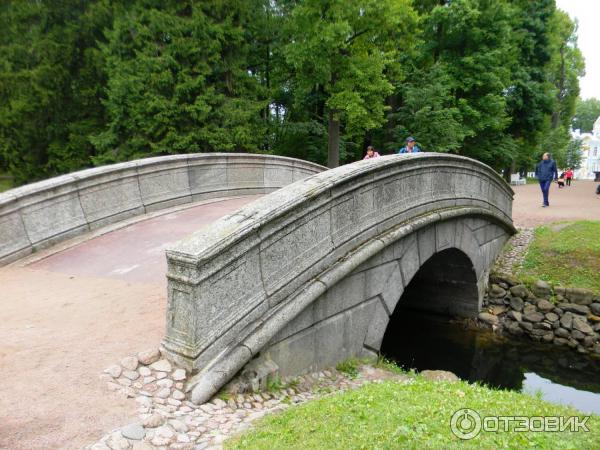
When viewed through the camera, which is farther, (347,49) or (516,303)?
(347,49)

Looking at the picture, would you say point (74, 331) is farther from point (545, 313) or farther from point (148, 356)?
point (545, 313)

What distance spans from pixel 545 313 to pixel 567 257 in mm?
1497

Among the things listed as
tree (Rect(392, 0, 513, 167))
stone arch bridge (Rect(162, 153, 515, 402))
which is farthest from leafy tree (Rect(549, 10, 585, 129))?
stone arch bridge (Rect(162, 153, 515, 402))

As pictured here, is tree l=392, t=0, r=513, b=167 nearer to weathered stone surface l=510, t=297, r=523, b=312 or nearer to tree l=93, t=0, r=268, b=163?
tree l=93, t=0, r=268, b=163

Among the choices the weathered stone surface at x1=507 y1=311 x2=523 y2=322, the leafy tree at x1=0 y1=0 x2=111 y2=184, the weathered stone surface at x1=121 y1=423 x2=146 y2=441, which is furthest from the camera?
the leafy tree at x1=0 y1=0 x2=111 y2=184

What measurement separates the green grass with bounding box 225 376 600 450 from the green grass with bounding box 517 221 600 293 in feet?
22.7

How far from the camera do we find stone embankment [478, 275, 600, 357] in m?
9.44

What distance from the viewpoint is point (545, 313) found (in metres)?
9.89

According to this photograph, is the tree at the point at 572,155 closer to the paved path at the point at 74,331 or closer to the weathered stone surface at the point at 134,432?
the paved path at the point at 74,331

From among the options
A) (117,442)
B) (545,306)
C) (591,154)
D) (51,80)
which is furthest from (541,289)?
(591,154)

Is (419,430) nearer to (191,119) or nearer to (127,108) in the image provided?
(191,119)

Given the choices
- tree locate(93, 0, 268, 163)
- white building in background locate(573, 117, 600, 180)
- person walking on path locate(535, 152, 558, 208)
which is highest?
tree locate(93, 0, 268, 163)

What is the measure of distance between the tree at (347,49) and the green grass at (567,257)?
773 cm

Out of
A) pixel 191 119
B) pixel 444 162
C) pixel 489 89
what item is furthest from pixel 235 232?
pixel 489 89
